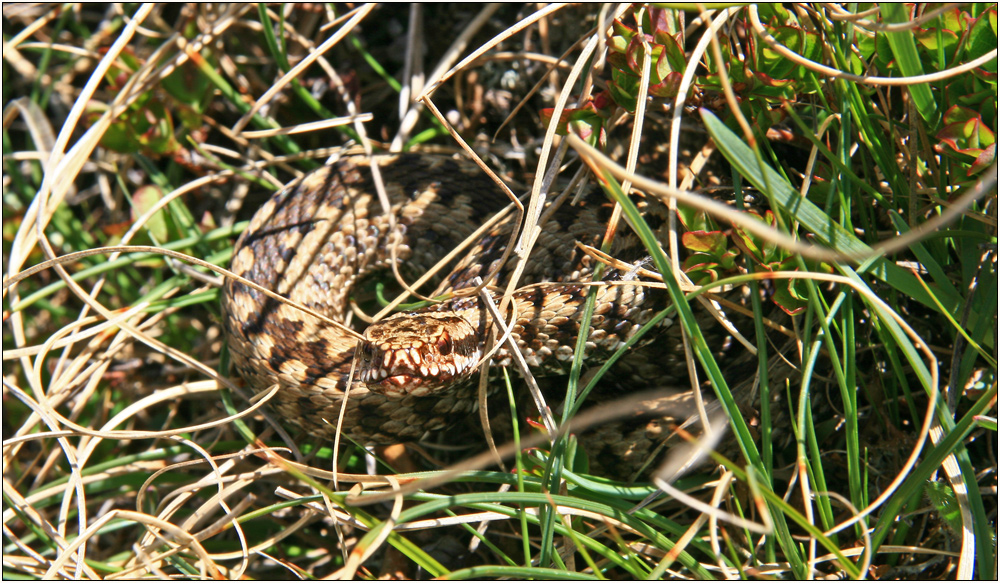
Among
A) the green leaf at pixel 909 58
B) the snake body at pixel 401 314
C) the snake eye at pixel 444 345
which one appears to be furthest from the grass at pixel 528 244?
the snake eye at pixel 444 345

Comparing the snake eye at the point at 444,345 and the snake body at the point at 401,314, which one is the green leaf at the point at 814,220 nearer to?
the snake body at the point at 401,314

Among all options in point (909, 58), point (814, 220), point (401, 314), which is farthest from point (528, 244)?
point (909, 58)

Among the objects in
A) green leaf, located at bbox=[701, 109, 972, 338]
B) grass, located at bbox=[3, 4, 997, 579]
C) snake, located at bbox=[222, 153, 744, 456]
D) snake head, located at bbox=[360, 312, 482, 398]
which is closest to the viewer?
green leaf, located at bbox=[701, 109, 972, 338]

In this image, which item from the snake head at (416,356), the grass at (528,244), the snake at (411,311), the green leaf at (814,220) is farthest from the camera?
the snake at (411,311)

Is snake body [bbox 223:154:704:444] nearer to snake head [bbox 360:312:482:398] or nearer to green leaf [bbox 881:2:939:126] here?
snake head [bbox 360:312:482:398]

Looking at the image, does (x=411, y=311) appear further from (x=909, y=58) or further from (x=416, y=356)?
(x=909, y=58)

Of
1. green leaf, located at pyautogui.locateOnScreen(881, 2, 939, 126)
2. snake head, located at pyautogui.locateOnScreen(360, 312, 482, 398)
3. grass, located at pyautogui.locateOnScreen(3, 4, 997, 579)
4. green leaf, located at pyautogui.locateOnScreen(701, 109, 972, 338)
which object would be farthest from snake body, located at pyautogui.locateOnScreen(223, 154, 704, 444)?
green leaf, located at pyautogui.locateOnScreen(881, 2, 939, 126)

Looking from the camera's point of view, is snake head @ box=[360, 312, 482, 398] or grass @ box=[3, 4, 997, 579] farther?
snake head @ box=[360, 312, 482, 398]
